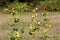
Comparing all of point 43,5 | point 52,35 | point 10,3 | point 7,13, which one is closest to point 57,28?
point 52,35

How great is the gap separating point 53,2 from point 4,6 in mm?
2280

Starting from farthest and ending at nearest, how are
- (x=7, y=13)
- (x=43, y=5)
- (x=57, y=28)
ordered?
1. (x=43, y=5)
2. (x=7, y=13)
3. (x=57, y=28)

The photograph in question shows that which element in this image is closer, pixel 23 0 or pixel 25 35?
pixel 25 35

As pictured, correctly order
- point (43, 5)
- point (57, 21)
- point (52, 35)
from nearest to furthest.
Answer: point (52, 35) → point (57, 21) → point (43, 5)

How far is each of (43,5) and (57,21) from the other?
3.32m

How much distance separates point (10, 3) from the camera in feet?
41.5

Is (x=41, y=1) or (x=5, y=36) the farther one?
(x=41, y=1)

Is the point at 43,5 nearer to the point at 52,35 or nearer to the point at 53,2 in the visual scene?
the point at 53,2

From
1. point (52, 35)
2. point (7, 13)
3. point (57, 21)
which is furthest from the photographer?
point (7, 13)

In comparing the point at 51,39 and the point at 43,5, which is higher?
the point at 51,39

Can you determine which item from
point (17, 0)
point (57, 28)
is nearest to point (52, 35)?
point (57, 28)

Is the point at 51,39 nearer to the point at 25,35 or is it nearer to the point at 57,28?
the point at 25,35

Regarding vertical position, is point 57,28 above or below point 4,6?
above

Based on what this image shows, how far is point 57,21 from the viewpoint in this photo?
896cm
